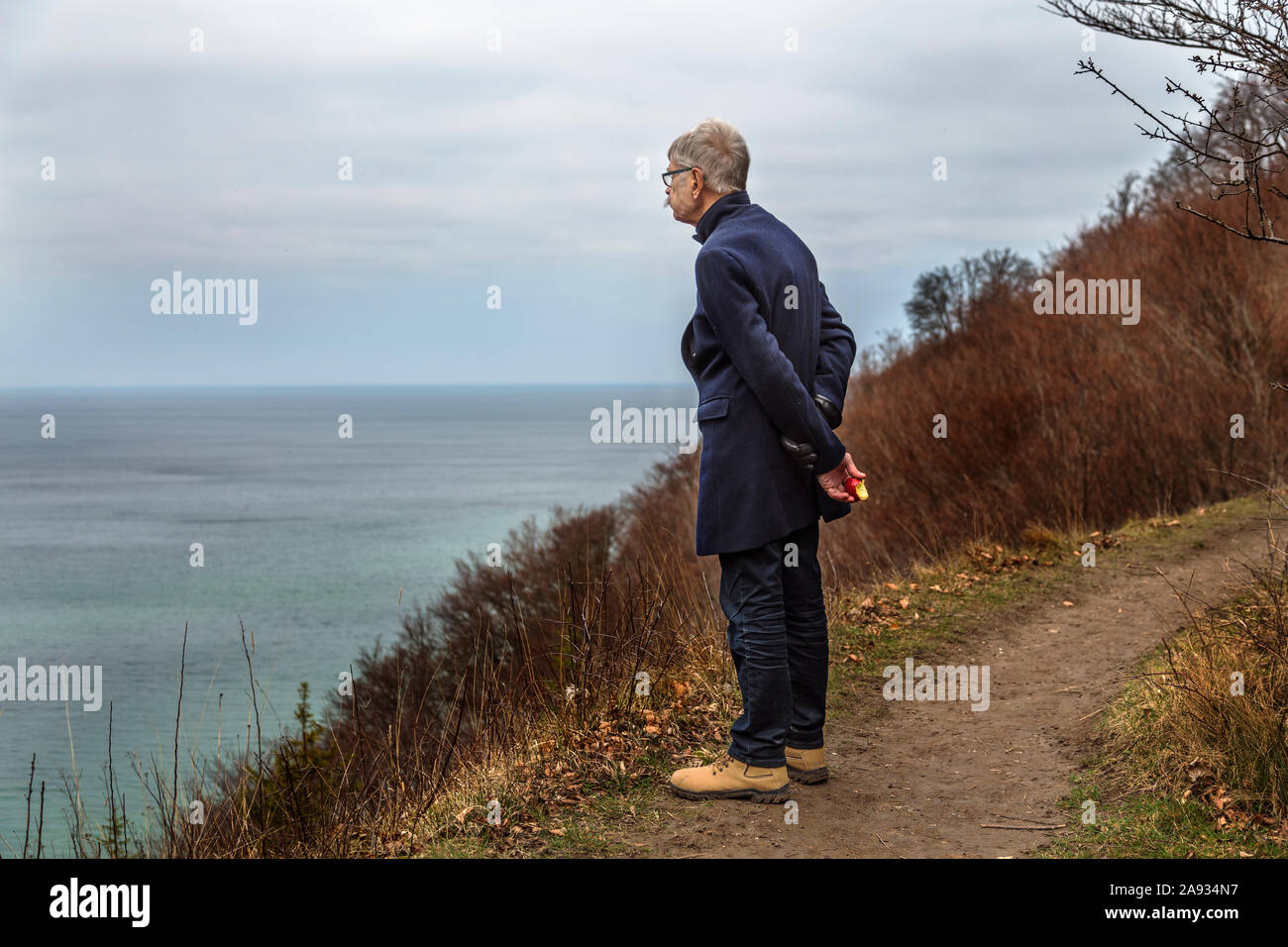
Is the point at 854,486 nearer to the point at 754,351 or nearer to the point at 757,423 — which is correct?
the point at 757,423

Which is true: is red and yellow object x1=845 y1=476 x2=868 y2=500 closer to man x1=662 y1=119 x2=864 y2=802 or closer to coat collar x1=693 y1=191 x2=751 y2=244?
man x1=662 y1=119 x2=864 y2=802

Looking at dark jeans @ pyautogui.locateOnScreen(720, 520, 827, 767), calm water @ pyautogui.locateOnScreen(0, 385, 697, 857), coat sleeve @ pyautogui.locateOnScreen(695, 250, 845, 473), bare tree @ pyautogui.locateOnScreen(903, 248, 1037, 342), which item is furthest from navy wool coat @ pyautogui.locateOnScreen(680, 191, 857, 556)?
bare tree @ pyautogui.locateOnScreen(903, 248, 1037, 342)

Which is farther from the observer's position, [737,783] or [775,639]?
[737,783]

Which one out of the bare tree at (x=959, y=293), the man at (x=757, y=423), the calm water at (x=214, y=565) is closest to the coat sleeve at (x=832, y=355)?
the man at (x=757, y=423)

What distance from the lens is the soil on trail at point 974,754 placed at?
4.14 m

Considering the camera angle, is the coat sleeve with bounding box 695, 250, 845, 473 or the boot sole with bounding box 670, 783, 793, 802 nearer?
the coat sleeve with bounding box 695, 250, 845, 473

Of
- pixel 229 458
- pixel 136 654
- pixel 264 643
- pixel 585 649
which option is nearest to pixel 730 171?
pixel 585 649

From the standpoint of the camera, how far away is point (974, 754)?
5.30m

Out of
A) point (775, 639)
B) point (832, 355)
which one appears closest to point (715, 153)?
point (832, 355)

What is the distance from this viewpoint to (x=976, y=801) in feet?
15.1

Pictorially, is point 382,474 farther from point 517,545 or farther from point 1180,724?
point 1180,724

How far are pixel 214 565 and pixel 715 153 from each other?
62520 millimetres

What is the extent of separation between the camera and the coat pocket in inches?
158

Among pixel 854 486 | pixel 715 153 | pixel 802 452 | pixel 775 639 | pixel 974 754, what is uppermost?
pixel 715 153
